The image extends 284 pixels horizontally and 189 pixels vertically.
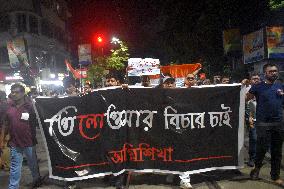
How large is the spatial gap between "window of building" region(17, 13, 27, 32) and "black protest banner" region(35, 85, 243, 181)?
46.4m

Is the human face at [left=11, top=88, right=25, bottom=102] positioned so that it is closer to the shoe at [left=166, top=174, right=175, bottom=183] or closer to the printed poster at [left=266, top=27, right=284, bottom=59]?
the shoe at [left=166, top=174, right=175, bottom=183]

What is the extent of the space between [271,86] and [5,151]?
644 cm

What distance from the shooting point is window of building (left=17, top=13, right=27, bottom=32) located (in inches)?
2000

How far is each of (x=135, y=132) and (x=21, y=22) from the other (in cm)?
4730

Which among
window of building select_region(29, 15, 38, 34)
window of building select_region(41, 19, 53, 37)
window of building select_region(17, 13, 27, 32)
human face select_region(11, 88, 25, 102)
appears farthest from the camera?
window of building select_region(41, 19, 53, 37)

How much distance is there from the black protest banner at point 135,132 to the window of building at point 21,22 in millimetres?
46449

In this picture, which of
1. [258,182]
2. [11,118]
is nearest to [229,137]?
[258,182]

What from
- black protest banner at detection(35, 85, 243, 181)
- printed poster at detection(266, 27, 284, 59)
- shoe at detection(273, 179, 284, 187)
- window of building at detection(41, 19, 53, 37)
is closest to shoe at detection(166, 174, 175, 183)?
black protest banner at detection(35, 85, 243, 181)

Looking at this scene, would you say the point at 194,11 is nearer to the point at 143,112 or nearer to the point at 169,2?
the point at 169,2

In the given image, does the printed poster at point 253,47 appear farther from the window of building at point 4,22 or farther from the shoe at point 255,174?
the window of building at point 4,22

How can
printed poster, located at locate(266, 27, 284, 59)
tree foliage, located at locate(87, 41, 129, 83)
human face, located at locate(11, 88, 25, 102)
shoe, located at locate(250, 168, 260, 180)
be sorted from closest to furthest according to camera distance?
human face, located at locate(11, 88, 25, 102) < shoe, located at locate(250, 168, 260, 180) < printed poster, located at locate(266, 27, 284, 59) < tree foliage, located at locate(87, 41, 129, 83)

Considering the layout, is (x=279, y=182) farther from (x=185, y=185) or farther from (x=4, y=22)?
(x=4, y=22)

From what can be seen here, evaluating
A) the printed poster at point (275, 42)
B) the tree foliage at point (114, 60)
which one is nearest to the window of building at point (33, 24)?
the tree foliage at point (114, 60)

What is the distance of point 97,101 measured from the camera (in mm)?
7184
